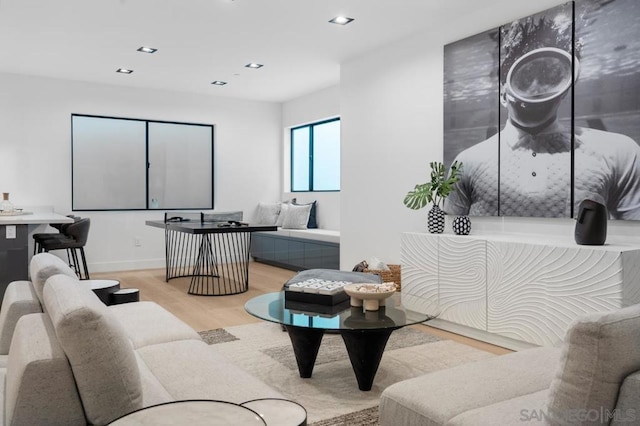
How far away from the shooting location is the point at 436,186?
435 cm

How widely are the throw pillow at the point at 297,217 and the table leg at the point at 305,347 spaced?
179 inches

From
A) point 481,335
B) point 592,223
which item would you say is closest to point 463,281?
point 481,335

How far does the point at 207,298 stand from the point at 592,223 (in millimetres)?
3692

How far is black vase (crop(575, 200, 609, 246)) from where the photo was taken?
313 cm

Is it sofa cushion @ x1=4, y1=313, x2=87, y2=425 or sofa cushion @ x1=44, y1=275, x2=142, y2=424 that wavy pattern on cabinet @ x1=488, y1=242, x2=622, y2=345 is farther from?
sofa cushion @ x1=4, y1=313, x2=87, y2=425

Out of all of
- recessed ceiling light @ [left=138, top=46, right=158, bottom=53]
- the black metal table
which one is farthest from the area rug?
recessed ceiling light @ [left=138, top=46, right=158, bottom=53]

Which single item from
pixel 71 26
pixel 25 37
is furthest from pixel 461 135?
pixel 25 37

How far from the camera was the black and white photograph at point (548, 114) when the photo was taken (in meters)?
3.29

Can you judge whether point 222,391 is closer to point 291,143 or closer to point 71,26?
point 71,26

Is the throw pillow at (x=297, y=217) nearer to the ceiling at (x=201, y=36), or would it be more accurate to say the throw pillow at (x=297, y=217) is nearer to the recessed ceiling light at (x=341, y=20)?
the ceiling at (x=201, y=36)

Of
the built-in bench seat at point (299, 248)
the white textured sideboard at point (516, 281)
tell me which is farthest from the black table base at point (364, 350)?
the built-in bench seat at point (299, 248)

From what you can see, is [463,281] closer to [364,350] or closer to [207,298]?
[364,350]

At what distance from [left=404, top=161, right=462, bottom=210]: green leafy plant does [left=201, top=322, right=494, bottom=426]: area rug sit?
1133 millimetres

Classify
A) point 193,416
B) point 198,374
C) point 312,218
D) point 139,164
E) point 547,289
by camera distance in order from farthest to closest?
point 312,218, point 139,164, point 547,289, point 198,374, point 193,416
